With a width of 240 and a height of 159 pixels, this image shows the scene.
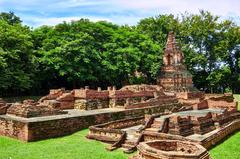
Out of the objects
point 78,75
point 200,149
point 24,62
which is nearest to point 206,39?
point 78,75

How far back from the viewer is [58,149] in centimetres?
1730

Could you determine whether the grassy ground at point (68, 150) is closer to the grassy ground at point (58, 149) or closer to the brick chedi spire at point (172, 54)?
the grassy ground at point (58, 149)

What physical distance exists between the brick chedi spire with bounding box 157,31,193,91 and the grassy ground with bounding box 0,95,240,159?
2158 centimetres

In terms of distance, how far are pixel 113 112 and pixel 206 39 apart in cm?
3141

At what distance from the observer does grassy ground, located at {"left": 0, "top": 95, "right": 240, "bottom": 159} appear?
16125 millimetres

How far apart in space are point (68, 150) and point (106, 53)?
2447cm

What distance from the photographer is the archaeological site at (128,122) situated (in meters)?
12.8

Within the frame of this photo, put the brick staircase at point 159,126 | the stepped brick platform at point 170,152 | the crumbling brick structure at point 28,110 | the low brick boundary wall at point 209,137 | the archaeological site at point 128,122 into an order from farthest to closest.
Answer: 1. the crumbling brick structure at point 28,110
2. the brick staircase at point 159,126
3. the low brick boundary wall at point 209,137
4. the archaeological site at point 128,122
5. the stepped brick platform at point 170,152

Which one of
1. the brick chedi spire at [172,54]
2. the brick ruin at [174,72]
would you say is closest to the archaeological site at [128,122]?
the brick ruin at [174,72]

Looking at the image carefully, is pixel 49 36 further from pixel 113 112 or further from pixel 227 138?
pixel 227 138

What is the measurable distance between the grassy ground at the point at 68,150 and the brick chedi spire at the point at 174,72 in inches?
850

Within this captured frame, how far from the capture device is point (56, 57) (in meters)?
36.1

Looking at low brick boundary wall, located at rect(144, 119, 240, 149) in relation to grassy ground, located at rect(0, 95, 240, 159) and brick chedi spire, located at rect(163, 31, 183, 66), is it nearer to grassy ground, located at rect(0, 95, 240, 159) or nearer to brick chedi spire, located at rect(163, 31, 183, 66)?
grassy ground, located at rect(0, 95, 240, 159)

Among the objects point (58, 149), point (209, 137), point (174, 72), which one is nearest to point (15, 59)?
point (58, 149)
